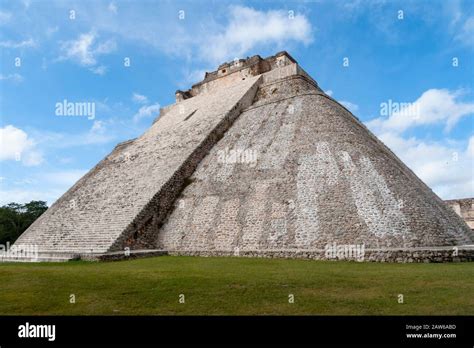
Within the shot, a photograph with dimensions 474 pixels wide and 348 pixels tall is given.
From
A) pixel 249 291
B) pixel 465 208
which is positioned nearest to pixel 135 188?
pixel 249 291

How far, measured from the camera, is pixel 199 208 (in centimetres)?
1466

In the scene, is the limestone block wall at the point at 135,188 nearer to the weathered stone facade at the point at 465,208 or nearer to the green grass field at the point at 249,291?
the green grass field at the point at 249,291

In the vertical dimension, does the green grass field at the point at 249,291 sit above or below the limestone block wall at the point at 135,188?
below

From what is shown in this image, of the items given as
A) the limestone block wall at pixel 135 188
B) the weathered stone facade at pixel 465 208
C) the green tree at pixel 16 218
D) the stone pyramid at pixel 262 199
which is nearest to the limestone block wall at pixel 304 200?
the stone pyramid at pixel 262 199

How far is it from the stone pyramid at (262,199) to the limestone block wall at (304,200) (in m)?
0.04

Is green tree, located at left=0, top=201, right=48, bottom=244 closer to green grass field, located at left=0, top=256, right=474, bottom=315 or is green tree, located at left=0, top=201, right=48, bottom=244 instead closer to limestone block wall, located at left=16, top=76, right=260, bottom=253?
limestone block wall, located at left=16, top=76, right=260, bottom=253

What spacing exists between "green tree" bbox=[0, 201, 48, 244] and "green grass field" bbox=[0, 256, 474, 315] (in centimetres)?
2772

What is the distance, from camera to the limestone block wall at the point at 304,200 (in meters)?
11.4

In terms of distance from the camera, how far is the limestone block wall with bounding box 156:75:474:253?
1141cm

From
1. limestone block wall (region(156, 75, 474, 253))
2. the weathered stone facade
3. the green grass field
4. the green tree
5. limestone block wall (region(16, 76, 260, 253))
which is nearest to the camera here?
the green grass field

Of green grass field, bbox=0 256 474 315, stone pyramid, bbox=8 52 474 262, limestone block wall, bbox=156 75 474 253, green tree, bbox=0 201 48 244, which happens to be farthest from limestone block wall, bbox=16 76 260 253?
green tree, bbox=0 201 48 244

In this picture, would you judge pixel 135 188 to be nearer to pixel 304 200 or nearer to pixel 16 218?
pixel 304 200
